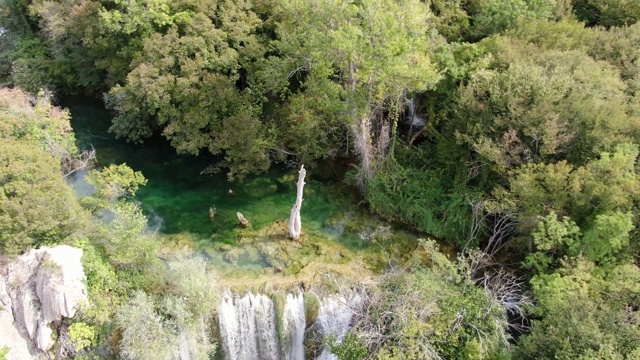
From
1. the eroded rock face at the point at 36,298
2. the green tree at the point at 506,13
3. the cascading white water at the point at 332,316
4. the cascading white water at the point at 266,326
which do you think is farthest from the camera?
the green tree at the point at 506,13

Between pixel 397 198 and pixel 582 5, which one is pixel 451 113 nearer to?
pixel 397 198

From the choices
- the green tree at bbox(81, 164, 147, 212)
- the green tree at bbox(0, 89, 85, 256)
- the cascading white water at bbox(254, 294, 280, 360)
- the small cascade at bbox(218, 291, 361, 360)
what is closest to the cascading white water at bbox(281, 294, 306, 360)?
the small cascade at bbox(218, 291, 361, 360)

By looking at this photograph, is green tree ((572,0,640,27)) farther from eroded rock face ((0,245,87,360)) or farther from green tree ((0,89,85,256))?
eroded rock face ((0,245,87,360))

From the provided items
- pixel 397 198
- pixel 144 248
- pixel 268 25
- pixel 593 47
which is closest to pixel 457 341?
pixel 397 198

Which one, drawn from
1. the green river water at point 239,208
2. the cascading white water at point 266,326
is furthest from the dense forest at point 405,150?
the cascading white water at point 266,326

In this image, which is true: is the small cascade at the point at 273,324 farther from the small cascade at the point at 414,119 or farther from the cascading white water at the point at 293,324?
the small cascade at the point at 414,119

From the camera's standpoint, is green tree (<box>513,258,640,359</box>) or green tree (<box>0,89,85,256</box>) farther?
green tree (<box>0,89,85,256</box>)
